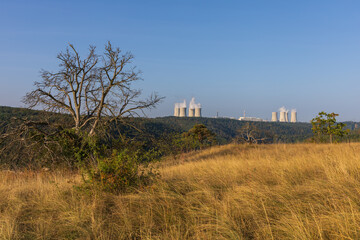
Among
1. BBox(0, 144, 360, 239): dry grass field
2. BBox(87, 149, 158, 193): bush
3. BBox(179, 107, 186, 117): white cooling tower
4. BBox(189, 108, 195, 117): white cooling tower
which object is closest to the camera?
BBox(0, 144, 360, 239): dry grass field

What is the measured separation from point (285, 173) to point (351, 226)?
282 centimetres

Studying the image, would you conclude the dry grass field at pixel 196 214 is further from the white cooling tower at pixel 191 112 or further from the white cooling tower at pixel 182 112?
the white cooling tower at pixel 182 112

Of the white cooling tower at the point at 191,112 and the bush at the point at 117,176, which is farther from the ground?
the white cooling tower at the point at 191,112

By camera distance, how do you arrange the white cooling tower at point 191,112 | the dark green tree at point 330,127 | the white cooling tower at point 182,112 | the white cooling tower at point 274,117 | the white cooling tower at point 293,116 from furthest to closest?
the white cooling tower at point 293,116 < the white cooling tower at point 274,117 < the white cooling tower at point 182,112 < the white cooling tower at point 191,112 < the dark green tree at point 330,127

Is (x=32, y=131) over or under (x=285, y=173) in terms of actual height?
over

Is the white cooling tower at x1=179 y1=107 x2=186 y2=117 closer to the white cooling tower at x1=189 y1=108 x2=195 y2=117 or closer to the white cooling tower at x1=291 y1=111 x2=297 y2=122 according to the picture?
the white cooling tower at x1=189 y1=108 x2=195 y2=117

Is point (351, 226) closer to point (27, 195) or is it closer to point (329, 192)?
point (329, 192)

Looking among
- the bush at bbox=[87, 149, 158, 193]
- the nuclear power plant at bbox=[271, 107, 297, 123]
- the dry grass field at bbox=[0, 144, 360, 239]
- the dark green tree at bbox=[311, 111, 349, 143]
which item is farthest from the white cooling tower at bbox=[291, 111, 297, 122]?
the bush at bbox=[87, 149, 158, 193]

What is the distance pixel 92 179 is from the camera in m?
4.91

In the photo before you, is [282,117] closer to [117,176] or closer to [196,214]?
[117,176]

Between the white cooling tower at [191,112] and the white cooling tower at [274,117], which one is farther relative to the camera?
the white cooling tower at [274,117]

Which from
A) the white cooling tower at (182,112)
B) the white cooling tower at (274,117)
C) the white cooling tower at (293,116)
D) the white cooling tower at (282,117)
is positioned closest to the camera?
the white cooling tower at (182,112)

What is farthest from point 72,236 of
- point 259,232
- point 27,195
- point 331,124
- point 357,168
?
point 331,124

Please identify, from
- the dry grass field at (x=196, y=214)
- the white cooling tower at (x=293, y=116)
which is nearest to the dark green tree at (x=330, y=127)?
the dry grass field at (x=196, y=214)
